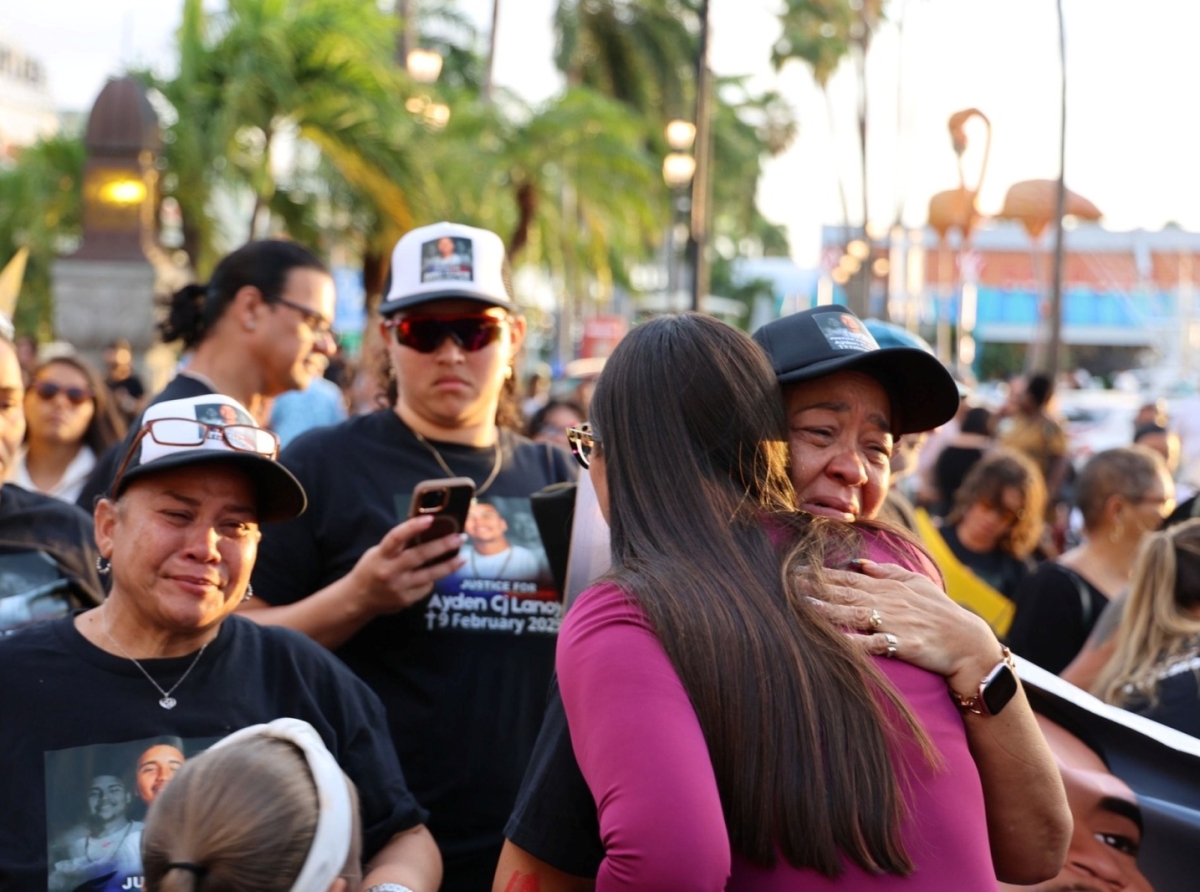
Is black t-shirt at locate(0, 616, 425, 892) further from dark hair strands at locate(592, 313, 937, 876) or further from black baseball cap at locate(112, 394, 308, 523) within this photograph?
dark hair strands at locate(592, 313, 937, 876)

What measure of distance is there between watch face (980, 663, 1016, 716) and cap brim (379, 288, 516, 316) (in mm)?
2139

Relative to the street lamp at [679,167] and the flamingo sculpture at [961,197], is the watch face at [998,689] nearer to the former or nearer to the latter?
the flamingo sculpture at [961,197]

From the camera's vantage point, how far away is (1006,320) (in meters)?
77.1

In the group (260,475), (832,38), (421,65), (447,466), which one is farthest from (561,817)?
(832,38)

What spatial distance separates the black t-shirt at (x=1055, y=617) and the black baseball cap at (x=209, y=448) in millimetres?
3092

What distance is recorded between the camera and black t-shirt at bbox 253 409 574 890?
3.60 metres

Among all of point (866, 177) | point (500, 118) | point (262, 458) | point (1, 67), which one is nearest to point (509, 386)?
point (262, 458)

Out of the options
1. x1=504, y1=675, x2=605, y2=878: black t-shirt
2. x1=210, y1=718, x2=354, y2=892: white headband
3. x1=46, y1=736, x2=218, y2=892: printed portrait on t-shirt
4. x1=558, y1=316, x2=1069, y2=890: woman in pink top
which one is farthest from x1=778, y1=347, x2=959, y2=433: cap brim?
x1=46, y1=736, x2=218, y2=892: printed portrait on t-shirt

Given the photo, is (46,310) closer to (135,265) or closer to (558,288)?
(135,265)

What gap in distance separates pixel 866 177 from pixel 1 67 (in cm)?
7640

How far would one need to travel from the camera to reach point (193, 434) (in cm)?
293

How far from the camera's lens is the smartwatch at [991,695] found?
219 centimetres

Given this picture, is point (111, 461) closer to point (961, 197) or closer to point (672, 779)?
point (672, 779)

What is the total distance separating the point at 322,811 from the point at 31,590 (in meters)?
1.93
